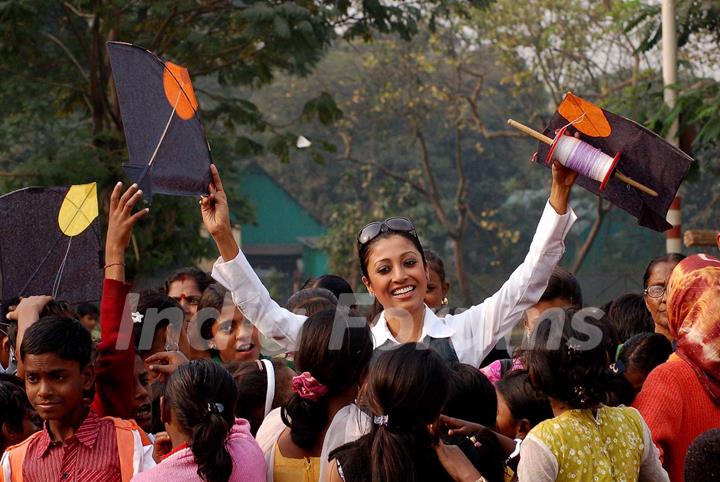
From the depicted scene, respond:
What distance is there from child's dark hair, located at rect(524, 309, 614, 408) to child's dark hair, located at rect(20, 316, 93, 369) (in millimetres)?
1483

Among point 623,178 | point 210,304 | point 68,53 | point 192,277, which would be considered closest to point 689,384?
point 623,178

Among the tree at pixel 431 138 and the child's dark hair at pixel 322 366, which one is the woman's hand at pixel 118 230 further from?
the tree at pixel 431 138

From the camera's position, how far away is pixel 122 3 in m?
12.4

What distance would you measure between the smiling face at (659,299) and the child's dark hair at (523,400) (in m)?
1.52

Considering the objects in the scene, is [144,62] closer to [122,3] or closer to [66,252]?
[66,252]

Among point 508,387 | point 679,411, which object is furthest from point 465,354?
point 679,411

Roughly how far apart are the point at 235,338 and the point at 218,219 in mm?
1636

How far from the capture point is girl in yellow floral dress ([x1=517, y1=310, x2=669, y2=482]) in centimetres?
328

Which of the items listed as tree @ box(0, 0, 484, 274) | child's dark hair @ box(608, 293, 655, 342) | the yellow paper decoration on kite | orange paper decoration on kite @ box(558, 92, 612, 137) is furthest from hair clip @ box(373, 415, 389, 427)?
tree @ box(0, 0, 484, 274)

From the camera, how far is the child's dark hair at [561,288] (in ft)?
17.4

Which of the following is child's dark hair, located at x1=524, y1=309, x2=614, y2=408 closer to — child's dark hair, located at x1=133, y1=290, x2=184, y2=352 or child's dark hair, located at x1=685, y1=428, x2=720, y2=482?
child's dark hair, located at x1=685, y1=428, x2=720, y2=482

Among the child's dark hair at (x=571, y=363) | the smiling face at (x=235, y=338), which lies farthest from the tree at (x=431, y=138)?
the child's dark hair at (x=571, y=363)

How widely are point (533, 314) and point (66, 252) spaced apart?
6.98 feet

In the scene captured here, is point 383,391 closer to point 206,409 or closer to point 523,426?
point 206,409
